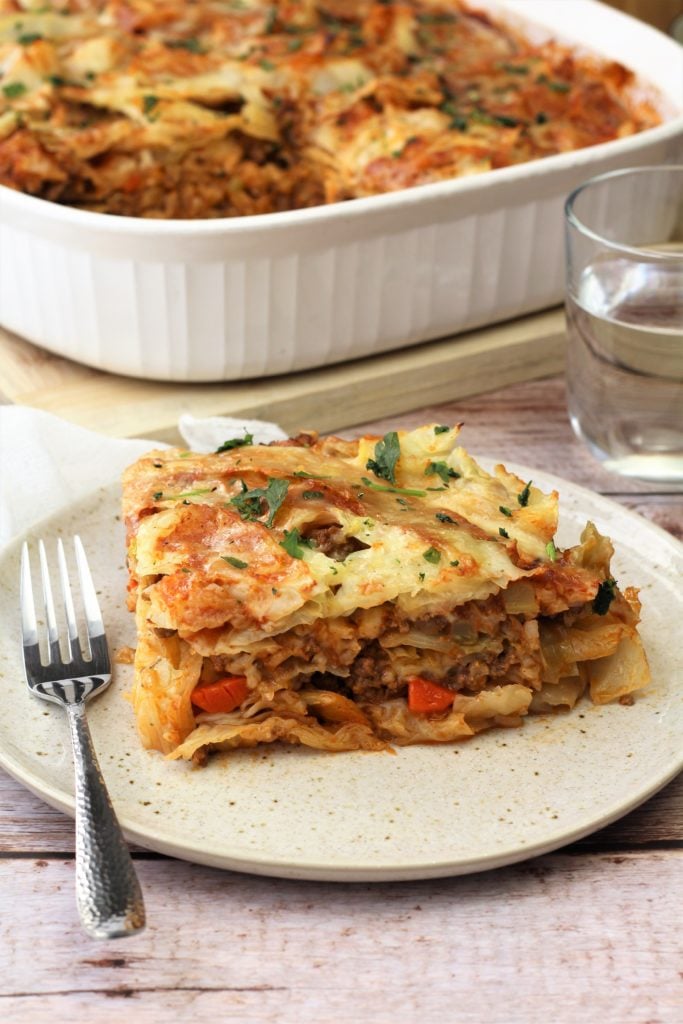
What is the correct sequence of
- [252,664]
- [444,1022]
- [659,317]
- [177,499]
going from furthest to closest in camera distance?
[659,317] → [177,499] → [252,664] → [444,1022]

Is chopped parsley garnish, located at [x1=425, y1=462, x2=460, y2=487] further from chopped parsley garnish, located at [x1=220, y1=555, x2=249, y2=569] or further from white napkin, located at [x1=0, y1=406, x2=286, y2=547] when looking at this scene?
white napkin, located at [x1=0, y1=406, x2=286, y2=547]

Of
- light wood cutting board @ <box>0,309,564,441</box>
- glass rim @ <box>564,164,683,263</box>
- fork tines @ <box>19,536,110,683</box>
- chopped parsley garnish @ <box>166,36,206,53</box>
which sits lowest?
light wood cutting board @ <box>0,309,564,441</box>

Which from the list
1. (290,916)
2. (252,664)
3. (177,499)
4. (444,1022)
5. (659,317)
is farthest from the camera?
(659,317)

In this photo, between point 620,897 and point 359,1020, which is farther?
point 620,897

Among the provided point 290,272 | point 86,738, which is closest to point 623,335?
point 290,272

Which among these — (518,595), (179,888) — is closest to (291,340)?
(518,595)

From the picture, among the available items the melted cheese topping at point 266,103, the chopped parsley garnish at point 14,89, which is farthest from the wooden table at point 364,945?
the chopped parsley garnish at point 14,89

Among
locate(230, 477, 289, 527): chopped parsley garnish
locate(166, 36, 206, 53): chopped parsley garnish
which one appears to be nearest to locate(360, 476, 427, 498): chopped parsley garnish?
locate(230, 477, 289, 527): chopped parsley garnish

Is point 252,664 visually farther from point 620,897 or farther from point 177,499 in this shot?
point 620,897
